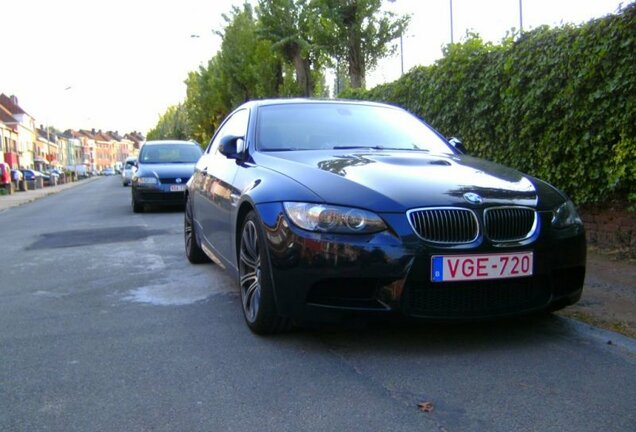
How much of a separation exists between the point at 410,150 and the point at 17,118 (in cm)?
10126

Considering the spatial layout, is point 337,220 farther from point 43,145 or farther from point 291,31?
point 43,145

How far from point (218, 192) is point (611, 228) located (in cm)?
410

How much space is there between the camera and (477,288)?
332 centimetres

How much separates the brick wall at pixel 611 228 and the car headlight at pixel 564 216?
106 inches

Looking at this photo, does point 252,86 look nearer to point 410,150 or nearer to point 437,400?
point 410,150

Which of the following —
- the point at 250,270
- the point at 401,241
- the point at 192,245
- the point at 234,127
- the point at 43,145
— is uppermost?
the point at 43,145

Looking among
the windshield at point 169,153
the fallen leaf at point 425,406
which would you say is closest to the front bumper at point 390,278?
the fallen leaf at point 425,406

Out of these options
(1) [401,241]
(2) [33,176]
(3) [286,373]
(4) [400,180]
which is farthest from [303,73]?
(2) [33,176]

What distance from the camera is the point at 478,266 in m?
3.25

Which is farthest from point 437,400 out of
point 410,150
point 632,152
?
point 632,152

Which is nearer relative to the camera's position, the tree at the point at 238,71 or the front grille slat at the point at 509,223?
the front grille slat at the point at 509,223

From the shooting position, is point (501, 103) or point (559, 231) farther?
point (501, 103)

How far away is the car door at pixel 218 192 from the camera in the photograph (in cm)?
462

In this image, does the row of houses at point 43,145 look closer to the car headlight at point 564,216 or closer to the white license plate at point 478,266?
the car headlight at point 564,216
